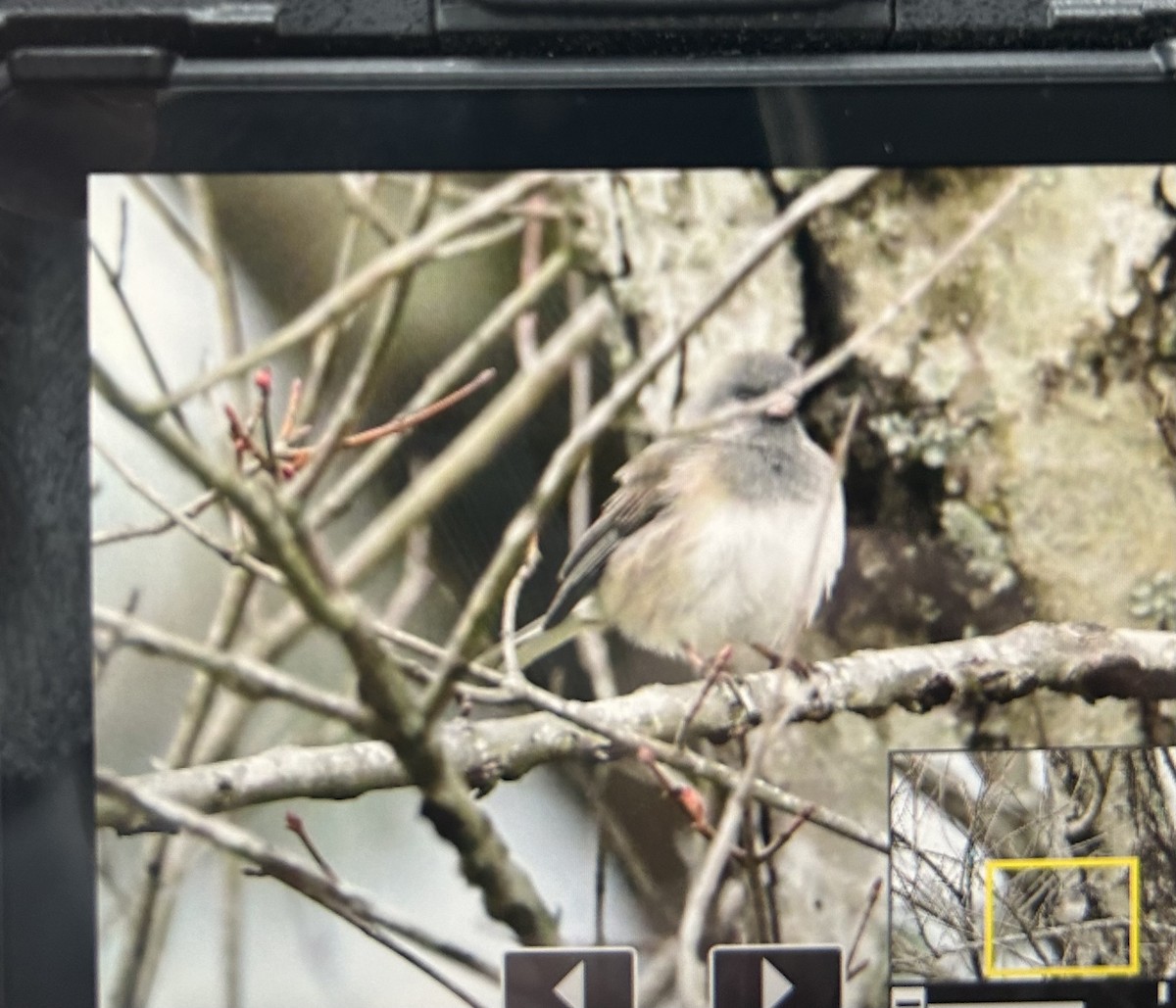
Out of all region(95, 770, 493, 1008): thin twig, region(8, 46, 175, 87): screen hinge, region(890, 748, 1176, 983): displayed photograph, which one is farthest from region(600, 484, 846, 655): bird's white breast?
region(8, 46, 175, 87): screen hinge

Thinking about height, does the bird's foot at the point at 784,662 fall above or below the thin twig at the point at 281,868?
above

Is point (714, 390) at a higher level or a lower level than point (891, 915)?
higher

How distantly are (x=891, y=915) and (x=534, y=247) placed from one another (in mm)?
418

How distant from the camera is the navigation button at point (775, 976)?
71cm

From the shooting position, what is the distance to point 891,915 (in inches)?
28.4

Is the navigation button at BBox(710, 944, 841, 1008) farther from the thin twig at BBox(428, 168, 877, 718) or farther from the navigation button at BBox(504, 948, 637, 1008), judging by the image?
the thin twig at BBox(428, 168, 877, 718)

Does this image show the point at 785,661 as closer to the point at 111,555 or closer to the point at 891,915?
the point at 891,915

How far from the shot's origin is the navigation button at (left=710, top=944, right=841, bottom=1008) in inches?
27.9

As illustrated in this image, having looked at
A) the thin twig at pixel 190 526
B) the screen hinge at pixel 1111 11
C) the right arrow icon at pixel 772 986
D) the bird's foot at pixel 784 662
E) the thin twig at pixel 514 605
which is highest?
the screen hinge at pixel 1111 11

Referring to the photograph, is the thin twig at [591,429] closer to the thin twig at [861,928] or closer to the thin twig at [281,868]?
the thin twig at [281,868]

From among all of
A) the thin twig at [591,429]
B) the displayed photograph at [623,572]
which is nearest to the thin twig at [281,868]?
the displayed photograph at [623,572]

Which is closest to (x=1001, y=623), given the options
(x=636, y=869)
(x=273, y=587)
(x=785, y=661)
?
(x=785, y=661)

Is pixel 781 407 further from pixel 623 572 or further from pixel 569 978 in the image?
pixel 569 978
